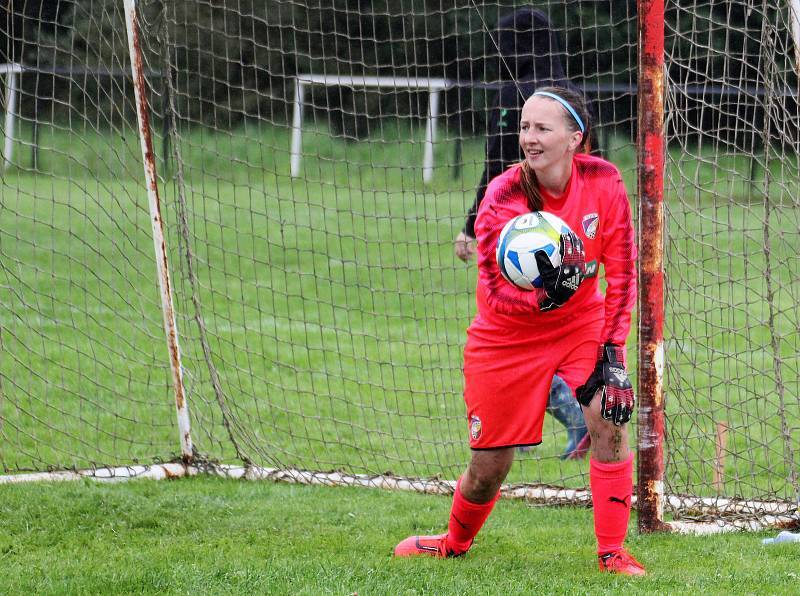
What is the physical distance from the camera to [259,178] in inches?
416

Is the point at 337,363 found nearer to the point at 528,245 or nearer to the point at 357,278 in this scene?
the point at 357,278

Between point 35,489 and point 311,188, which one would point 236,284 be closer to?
point 311,188

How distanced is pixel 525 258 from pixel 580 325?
0.42 meters

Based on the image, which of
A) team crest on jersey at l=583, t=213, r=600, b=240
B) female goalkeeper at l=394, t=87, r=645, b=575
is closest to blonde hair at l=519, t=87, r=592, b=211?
female goalkeeper at l=394, t=87, r=645, b=575

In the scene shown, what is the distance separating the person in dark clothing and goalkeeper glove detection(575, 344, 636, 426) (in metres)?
1.63

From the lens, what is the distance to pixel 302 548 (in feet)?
15.1

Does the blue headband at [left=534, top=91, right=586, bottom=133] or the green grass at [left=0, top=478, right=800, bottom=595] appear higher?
the blue headband at [left=534, top=91, right=586, bottom=133]

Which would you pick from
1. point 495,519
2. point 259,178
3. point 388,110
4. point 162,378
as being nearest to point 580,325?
point 495,519

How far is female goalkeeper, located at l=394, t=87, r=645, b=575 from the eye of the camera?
4.02 metres

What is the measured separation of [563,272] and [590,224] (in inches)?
12.9

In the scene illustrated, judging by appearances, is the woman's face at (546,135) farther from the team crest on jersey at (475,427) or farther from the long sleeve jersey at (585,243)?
the team crest on jersey at (475,427)

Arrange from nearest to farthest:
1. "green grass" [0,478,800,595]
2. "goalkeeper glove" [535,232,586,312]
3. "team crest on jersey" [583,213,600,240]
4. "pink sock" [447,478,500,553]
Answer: "goalkeeper glove" [535,232,586,312] → "green grass" [0,478,800,595] → "team crest on jersey" [583,213,600,240] → "pink sock" [447,478,500,553]

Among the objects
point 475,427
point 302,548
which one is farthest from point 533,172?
point 302,548

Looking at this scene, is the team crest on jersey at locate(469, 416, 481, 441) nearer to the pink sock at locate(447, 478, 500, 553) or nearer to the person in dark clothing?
the pink sock at locate(447, 478, 500, 553)
